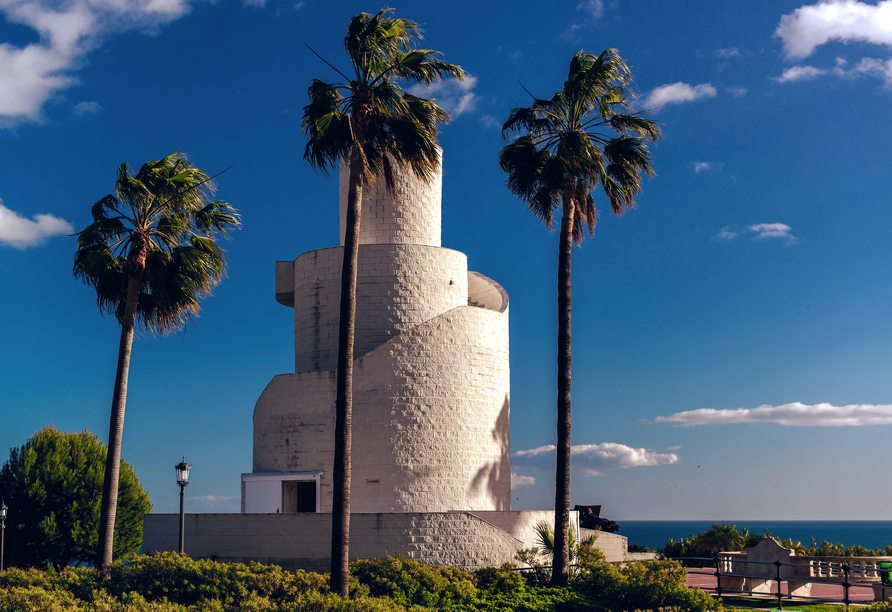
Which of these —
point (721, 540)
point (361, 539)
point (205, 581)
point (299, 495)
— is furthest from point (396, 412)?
point (721, 540)

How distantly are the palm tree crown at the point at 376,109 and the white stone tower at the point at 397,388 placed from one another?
6.19 m

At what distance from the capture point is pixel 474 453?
22938mm

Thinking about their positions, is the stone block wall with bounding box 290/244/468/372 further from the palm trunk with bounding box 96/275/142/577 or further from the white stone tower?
the palm trunk with bounding box 96/275/142/577

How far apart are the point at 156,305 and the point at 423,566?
10.3m

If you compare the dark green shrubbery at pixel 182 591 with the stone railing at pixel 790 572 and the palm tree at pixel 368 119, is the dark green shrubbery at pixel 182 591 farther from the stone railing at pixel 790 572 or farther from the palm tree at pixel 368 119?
the stone railing at pixel 790 572

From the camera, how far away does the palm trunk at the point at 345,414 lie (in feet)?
50.7

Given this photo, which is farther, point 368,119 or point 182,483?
point 182,483

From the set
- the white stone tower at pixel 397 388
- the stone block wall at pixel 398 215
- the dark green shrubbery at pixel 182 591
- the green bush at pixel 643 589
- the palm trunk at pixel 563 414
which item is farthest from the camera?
the stone block wall at pixel 398 215

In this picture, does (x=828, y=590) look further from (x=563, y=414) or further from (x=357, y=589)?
(x=357, y=589)

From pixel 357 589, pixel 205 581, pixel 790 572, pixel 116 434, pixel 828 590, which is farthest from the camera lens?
pixel 828 590

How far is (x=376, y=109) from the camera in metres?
17.2

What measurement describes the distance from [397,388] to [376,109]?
27.1 feet

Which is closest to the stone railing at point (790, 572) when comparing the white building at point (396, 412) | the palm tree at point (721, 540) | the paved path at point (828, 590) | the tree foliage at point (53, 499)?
the paved path at point (828, 590)

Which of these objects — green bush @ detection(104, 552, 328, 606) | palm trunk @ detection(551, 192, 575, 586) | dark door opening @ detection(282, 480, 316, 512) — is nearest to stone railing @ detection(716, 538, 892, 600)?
palm trunk @ detection(551, 192, 575, 586)
